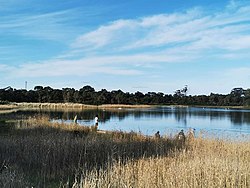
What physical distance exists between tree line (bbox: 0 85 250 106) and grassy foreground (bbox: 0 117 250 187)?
69207mm

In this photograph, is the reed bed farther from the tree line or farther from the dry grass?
the tree line

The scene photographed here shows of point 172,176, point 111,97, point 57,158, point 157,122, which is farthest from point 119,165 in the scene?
point 111,97

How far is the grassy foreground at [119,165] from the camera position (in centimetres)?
646

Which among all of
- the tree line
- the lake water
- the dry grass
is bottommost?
the lake water

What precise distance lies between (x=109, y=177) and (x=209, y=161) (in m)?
2.37

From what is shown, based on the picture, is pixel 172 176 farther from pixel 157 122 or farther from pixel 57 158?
pixel 157 122

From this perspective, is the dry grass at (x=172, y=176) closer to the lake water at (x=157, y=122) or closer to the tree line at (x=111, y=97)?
the lake water at (x=157, y=122)

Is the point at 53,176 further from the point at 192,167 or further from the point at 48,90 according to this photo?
the point at 48,90

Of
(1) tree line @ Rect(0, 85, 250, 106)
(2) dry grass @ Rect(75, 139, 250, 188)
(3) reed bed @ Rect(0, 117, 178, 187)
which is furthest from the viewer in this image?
(1) tree line @ Rect(0, 85, 250, 106)

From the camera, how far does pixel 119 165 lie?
7531 millimetres

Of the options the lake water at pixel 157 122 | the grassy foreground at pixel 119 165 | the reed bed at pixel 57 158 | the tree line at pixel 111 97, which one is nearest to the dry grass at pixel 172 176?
the grassy foreground at pixel 119 165

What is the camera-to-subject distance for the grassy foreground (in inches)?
255

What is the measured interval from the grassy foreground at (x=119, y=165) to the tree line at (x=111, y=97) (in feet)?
→ 227

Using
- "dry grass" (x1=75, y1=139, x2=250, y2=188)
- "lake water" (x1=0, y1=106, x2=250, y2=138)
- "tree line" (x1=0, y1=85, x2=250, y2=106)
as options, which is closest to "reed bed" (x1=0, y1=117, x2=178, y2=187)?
"dry grass" (x1=75, y1=139, x2=250, y2=188)
